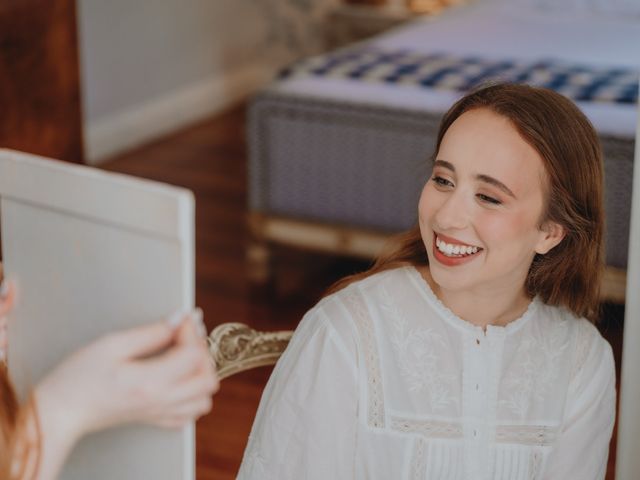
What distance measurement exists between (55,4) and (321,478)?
9.29 ft

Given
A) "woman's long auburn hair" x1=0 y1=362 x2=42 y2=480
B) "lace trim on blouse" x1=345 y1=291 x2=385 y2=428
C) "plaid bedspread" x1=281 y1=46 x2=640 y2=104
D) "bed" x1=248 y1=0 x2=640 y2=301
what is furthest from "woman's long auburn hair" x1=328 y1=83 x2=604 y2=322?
"plaid bedspread" x1=281 y1=46 x2=640 y2=104

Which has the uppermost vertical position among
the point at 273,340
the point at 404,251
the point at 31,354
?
the point at 31,354

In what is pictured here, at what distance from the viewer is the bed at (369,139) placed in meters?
3.34

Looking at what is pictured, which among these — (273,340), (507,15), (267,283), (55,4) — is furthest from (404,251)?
(507,15)

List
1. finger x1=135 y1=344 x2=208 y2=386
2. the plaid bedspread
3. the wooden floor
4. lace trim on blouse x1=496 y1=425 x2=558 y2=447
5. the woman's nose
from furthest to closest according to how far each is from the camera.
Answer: the plaid bedspread
the wooden floor
lace trim on blouse x1=496 y1=425 x2=558 y2=447
the woman's nose
finger x1=135 y1=344 x2=208 y2=386

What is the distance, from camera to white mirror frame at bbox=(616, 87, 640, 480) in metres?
1.46

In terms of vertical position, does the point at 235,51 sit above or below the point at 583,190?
below

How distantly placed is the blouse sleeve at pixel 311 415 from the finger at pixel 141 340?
0.51 m

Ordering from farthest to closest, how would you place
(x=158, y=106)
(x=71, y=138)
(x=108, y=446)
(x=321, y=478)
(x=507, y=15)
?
(x=158, y=106) < (x=507, y=15) < (x=71, y=138) < (x=321, y=478) < (x=108, y=446)

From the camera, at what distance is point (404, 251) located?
5.35 feet

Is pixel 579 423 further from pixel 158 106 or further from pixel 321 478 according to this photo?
pixel 158 106

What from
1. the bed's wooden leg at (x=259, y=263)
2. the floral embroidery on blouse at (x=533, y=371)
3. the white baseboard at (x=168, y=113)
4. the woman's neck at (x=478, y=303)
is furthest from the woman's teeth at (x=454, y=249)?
the white baseboard at (x=168, y=113)

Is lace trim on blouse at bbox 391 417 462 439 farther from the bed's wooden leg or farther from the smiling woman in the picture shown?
the bed's wooden leg

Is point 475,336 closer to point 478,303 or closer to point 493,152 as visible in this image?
point 478,303
